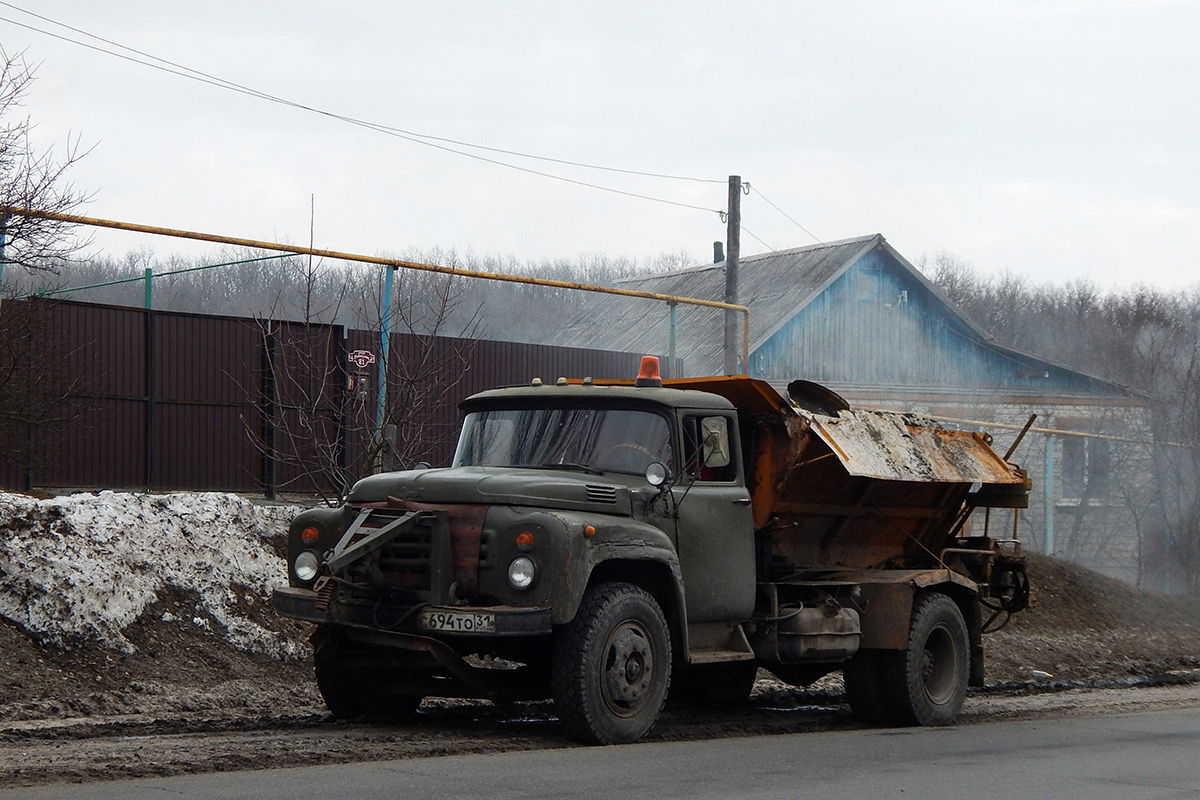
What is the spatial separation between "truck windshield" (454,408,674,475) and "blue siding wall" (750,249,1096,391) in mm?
19355

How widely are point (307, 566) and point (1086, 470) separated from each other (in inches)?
826

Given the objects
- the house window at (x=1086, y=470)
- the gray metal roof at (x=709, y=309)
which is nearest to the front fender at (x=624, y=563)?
the gray metal roof at (x=709, y=309)

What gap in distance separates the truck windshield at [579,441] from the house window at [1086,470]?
63.3 ft

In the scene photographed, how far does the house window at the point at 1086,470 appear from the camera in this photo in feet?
89.1

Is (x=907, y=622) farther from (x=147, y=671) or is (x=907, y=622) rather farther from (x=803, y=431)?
(x=147, y=671)

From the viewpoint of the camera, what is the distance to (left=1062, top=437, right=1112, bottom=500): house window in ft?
89.1

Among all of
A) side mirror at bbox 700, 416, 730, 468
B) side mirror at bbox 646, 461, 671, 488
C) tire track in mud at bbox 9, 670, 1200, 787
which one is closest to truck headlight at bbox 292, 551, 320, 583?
tire track in mud at bbox 9, 670, 1200, 787

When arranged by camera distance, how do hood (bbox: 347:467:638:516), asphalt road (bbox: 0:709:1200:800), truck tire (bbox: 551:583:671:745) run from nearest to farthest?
asphalt road (bbox: 0:709:1200:800) → truck tire (bbox: 551:583:671:745) → hood (bbox: 347:467:638:516)

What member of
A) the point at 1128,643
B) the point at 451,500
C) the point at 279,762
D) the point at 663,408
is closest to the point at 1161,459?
the point at 1128,643

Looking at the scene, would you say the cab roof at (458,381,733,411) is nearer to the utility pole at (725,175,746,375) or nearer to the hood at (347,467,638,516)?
the hood at (347,467,638,516)

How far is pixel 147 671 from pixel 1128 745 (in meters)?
7.39

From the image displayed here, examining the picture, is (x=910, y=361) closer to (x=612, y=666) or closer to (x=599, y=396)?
Answer: (x=599, y=396)

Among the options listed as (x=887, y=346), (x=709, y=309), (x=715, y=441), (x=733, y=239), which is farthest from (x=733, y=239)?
(x=715, y=441)

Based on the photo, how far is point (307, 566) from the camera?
31.2 ft
